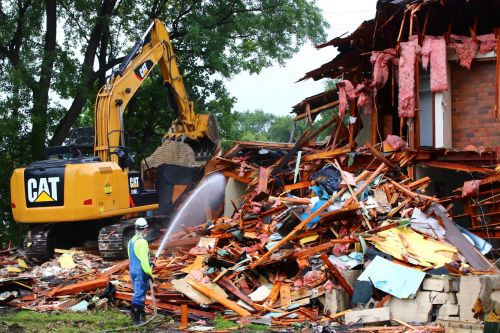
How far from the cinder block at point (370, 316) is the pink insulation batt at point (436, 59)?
639 centimetres

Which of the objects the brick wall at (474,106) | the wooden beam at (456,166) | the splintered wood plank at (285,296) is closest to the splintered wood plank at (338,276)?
the splintered wood plank at (285,296)

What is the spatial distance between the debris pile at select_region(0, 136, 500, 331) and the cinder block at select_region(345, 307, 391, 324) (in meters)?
0.02

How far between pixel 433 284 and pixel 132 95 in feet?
32.9

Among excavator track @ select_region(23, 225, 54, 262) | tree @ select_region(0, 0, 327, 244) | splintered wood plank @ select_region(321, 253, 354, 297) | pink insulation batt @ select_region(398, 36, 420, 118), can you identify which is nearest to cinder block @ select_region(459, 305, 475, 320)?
splintered wood plank @ select_region(321, 253, 354, 297)

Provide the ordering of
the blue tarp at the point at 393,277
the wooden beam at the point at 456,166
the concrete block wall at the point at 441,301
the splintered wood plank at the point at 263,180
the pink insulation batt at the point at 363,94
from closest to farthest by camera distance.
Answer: the concrete block wall at the point at 441,301 → the blue tarp at the point at 393,277 → the wooden beam at the point at 456,166 → the pink insulation batt at the point at 363,94 → the splintered wood plank at the point at 263,180

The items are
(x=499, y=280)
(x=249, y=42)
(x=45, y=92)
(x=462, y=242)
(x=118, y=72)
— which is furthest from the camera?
(x=249, y=42)

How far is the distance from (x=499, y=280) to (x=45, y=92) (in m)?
17.8

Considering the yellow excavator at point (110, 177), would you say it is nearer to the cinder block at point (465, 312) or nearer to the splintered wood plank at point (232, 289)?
the splintered wood plank at point (232, 289)

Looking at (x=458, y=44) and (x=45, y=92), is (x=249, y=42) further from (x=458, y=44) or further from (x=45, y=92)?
(x=458, y=44)

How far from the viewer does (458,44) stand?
16094 mm

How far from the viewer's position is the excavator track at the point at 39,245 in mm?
17531

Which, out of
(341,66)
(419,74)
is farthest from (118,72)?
(419,74)

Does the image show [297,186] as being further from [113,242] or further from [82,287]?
[82,287]

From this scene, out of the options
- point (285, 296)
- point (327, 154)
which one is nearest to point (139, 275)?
point (285, 296)
